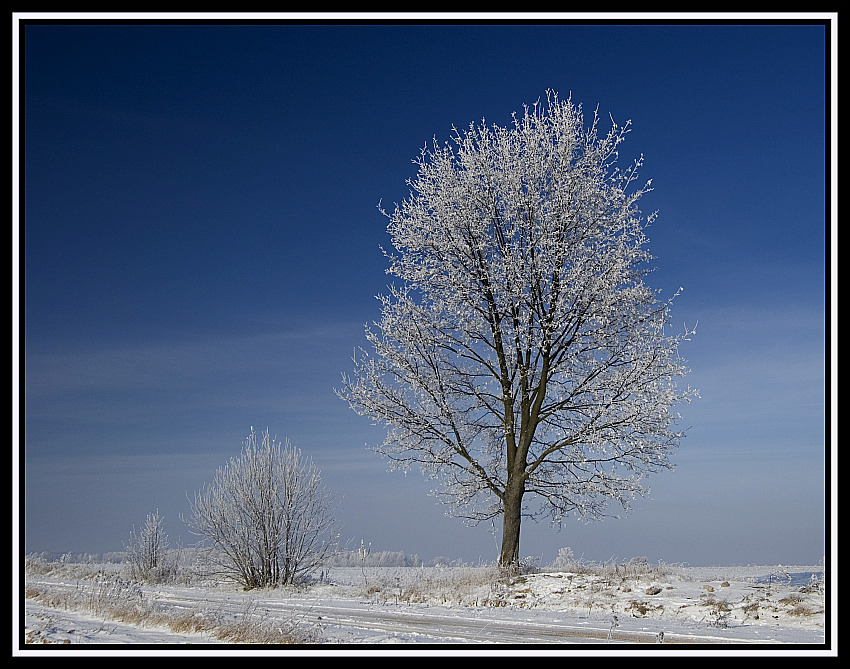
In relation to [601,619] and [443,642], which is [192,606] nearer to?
[443,642]

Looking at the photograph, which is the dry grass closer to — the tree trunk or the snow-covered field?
the snow-covered field

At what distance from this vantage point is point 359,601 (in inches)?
516

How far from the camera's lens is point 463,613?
37.0 feet

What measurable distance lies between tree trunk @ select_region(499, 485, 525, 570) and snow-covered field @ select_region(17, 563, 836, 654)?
57 cm

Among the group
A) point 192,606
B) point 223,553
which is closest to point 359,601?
point 192,606

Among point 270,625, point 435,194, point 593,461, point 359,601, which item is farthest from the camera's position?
point 435,194

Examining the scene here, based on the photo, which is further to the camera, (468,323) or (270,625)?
(468,323)

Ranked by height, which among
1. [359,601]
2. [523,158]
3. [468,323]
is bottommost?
[359,601]

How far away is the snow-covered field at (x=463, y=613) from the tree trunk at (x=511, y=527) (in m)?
0.57

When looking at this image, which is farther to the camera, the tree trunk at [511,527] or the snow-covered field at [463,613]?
the tree trunk at [511,527]

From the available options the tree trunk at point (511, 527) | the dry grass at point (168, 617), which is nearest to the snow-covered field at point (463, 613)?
the dry grass at point (168, 617)

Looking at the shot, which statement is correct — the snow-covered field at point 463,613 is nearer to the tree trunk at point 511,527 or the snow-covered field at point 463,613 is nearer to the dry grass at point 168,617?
the dry grass at point 168,617

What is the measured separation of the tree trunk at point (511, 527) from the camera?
14.5m
